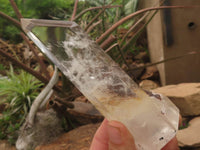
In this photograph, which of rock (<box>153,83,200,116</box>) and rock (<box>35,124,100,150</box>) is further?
rock (<box>153,83,200,116</box>)

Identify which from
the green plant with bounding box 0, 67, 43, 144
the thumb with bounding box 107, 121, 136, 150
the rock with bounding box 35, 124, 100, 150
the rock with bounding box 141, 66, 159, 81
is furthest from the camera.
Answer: the rock with bounding box 141, 66, 159, 81

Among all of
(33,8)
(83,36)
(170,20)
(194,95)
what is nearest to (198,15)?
(170,20)

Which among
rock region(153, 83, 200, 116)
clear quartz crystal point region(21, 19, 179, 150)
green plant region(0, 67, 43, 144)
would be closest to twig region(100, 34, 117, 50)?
clear quartz crystal point region(21, 19, 179, 150)

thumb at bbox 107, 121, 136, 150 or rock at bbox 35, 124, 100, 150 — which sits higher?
thumb at bbox 107, 121, 136, 150

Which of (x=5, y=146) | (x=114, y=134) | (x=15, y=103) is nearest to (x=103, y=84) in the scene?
(x=114, y=134)

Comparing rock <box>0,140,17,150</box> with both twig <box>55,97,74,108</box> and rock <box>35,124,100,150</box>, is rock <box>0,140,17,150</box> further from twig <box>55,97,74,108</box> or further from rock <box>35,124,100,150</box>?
twig <box>55,97,74,108</box>

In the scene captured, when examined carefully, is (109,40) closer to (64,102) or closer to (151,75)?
(64,102)

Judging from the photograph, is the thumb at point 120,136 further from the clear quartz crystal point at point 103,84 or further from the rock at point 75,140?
the rock at point 75,140

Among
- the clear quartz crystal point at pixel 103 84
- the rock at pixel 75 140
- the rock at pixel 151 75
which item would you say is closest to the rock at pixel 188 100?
the rock at pixel 75 140
